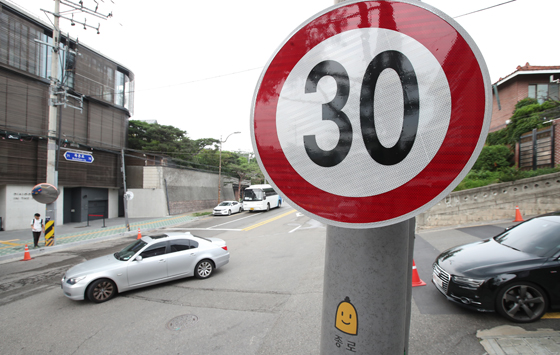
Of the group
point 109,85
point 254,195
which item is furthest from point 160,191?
point 109,85

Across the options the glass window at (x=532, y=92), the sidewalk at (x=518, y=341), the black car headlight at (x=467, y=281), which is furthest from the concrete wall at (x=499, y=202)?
the glass window at (x=532, y=92)

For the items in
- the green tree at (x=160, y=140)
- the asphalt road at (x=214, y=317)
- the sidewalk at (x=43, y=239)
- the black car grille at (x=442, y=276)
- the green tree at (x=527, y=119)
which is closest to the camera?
the asphalt road at (x=214, y=317)

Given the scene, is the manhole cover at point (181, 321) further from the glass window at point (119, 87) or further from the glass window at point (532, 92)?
the glass window at point (119, 87)

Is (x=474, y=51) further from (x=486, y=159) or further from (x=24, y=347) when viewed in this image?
(x=486, y=159)

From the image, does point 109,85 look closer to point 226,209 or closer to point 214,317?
point 226,209

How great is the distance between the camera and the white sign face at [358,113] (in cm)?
88

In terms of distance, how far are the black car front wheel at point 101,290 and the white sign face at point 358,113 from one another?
24.0ft

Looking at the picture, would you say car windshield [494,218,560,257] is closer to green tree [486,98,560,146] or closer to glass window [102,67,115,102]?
green tree [486,98,560,146]

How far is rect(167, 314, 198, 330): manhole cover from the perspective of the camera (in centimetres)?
493

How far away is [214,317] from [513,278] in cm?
514

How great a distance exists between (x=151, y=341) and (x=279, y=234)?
1017cm

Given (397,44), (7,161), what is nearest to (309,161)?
(397,44)

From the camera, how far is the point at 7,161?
1781 cm

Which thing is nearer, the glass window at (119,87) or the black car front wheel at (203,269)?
the black car front wheel at (203,269)
